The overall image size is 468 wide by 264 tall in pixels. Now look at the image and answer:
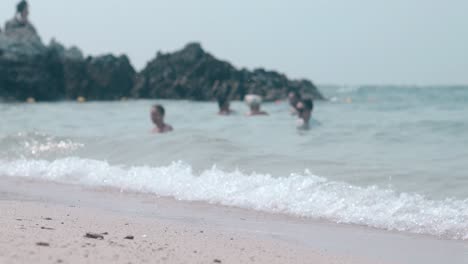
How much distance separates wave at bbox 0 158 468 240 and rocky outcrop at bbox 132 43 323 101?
78.2 ft

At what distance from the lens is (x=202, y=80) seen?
116 ft

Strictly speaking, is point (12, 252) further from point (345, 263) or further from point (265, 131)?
point (265, 131)

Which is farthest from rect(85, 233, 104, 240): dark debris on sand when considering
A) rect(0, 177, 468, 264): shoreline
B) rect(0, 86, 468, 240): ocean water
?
rect(0, 86, 468, 240): ocean water

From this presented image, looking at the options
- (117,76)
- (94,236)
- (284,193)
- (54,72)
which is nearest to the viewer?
(94,236)

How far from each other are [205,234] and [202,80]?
3045 centimetres

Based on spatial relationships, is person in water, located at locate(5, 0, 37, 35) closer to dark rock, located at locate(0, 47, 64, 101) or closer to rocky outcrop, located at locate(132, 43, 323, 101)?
dark rock, located at locate(0, 47, 64, 101)

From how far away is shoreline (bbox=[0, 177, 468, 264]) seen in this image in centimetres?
402

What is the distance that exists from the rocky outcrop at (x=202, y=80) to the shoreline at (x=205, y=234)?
2612 cm

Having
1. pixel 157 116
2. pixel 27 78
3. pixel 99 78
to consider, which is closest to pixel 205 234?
pixel 157 116

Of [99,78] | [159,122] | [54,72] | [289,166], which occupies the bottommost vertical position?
[289,166]

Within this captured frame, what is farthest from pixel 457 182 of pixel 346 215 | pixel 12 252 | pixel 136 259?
pixel 12 252

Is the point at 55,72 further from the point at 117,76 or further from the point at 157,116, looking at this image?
the point at 157,116

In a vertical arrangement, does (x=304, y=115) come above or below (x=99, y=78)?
below

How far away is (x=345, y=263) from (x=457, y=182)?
3.69 meters
